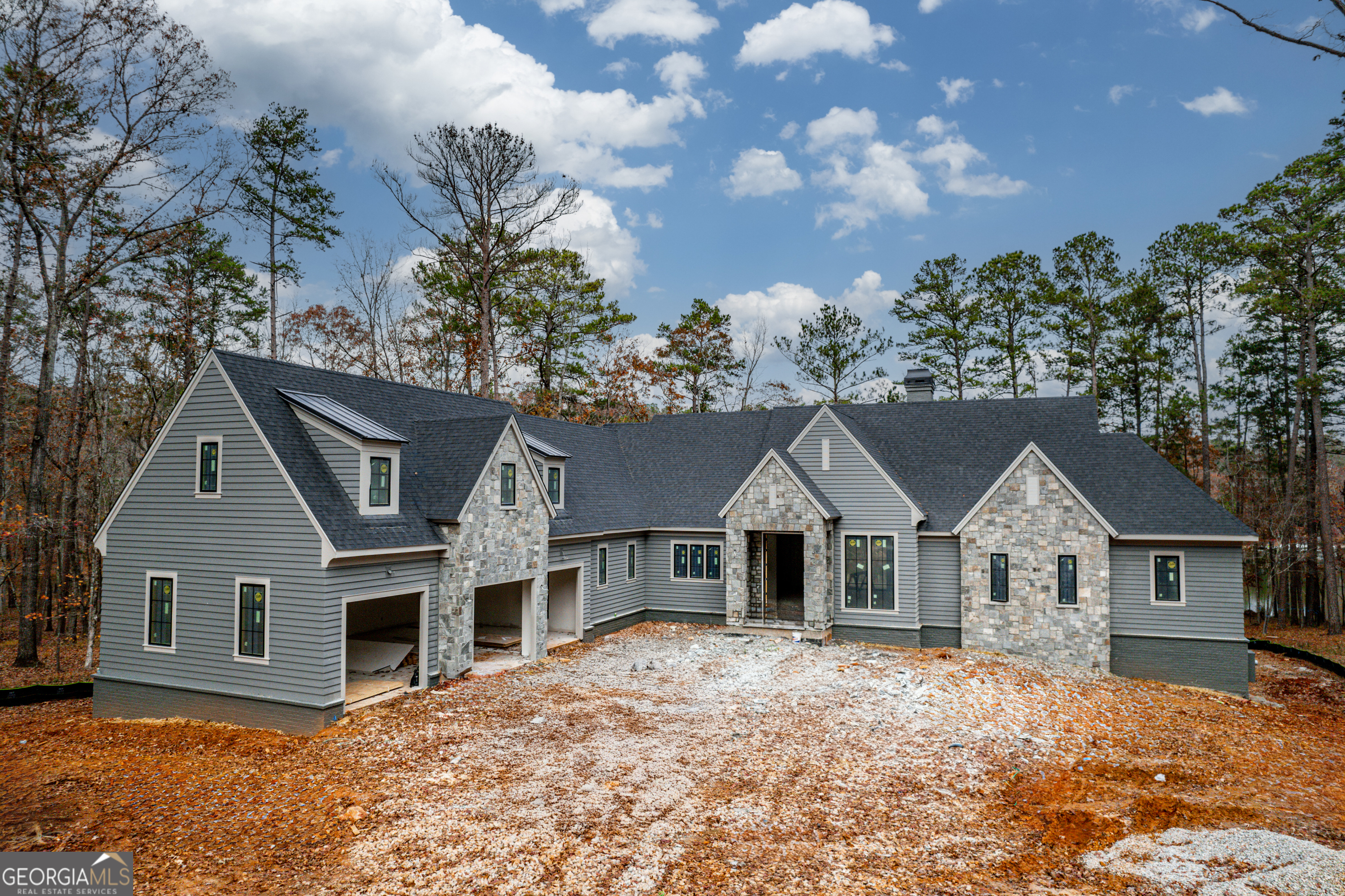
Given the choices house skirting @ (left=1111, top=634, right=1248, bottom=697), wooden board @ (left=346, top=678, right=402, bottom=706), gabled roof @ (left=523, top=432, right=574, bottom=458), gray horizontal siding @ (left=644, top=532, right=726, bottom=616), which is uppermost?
gabled roof @ (left=523, top=432, right=574, bottom=458)

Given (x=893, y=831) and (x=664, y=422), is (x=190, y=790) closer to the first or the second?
(x=893, y=831)

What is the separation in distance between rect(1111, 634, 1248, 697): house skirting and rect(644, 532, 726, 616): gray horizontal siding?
404 inches

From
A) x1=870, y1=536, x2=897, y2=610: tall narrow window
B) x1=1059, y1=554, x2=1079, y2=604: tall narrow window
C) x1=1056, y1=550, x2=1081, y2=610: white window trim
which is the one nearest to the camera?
x1=1056, y1=550, x2=1081, y2=610: white window trim

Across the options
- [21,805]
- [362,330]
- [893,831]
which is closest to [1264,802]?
[893,831]

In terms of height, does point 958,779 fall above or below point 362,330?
below

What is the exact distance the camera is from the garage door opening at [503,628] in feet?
48.9

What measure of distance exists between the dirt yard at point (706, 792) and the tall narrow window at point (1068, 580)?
2.61m

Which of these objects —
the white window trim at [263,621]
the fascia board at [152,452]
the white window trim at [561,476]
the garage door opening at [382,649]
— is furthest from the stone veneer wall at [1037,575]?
the fascia board at [152,452]

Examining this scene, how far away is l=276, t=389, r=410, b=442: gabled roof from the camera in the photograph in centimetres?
1188

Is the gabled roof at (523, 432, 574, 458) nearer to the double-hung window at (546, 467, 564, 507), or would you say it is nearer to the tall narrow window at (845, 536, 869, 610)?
the double-hung window at (546, 467, 564, 507)

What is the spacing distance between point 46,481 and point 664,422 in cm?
2183

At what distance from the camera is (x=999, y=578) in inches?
651

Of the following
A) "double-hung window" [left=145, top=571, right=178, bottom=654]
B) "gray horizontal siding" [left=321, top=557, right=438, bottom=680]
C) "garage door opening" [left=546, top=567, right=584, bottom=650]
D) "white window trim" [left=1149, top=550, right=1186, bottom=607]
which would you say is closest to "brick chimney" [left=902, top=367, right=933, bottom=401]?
"white window trim" [left=1149, top=550, right=1186, bottom=607]

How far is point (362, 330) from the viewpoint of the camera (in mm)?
28594
